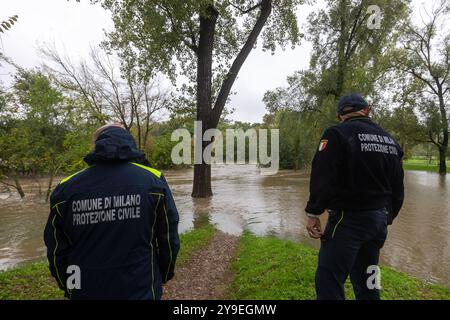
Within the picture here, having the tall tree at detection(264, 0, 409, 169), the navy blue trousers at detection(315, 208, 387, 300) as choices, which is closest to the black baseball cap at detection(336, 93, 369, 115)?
the navy blue trousers at detection(315, 208, 387, 300)

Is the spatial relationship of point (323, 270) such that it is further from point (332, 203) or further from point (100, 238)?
point (100, 238)

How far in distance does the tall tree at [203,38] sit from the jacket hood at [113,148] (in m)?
9.62

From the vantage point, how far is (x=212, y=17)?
1205 cm

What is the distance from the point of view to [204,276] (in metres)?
5.20

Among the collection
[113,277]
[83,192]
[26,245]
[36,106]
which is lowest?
[26,245]

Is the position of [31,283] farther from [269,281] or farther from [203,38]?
[203,38]

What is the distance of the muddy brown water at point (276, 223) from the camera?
6383 mm

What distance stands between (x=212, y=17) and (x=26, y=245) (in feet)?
33.1

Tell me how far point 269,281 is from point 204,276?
1.22m

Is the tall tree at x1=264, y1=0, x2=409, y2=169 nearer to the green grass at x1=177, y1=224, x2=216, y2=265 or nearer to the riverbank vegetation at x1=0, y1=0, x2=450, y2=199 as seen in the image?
the riverbank vegetation at x1=0, y1=0, x2=450, y2=199

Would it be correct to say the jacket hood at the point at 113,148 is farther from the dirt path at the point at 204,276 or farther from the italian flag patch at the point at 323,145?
the dirt path at the point at 204,276

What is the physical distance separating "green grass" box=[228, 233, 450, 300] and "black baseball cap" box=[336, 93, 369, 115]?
248 centimetres

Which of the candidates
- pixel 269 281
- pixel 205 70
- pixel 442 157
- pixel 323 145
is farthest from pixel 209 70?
pixel 442 157
